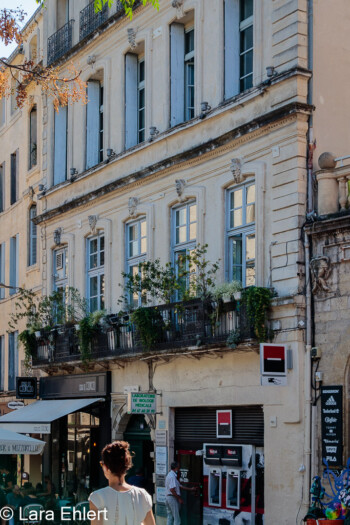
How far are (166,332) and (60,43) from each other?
11.2 m

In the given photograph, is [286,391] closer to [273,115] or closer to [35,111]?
[273,115]

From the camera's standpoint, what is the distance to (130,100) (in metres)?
26.6

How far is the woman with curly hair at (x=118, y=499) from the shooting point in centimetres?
844

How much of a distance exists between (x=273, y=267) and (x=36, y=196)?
14.0m

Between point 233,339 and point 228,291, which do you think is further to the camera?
point 228,291

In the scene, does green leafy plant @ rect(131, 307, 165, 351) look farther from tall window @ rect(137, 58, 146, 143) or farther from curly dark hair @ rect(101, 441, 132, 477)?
curly dark hair @ rect(101, 441, 132, 477)

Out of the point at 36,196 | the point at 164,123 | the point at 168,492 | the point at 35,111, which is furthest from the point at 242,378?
the point at 35,111

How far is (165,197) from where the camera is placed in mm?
24125

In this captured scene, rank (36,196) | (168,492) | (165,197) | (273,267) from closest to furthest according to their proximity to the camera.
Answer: (273,267), (168,492), (165,197), (36,196)

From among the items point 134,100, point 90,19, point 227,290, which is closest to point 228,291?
point 227,290

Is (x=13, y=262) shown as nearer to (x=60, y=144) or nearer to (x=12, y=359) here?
(x=12, y=359)

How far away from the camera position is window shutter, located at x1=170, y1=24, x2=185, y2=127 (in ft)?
80.1

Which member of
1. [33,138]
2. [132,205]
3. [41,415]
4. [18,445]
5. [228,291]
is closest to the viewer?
[18,445]

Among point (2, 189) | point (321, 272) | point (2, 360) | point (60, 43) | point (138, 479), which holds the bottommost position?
point (138, 479)
